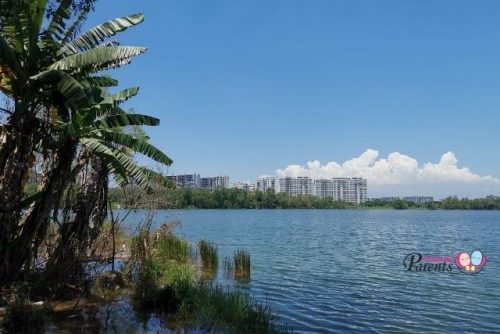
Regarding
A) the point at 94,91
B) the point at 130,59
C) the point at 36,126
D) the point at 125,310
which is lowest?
the point at 125,310

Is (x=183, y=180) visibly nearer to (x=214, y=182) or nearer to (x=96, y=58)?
(x=96, y=58)

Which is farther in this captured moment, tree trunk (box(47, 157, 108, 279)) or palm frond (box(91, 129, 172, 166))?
palm frond (box(91, 129, 172, 166))

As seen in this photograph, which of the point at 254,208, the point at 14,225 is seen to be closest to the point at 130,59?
the point at 14,225

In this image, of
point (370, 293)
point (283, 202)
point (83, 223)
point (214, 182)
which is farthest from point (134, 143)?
point (283, 202)

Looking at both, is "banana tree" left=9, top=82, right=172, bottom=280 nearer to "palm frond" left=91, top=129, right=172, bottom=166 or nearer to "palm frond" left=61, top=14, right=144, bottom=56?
"palm frond" left=91, top=129, right=172, bottom=166

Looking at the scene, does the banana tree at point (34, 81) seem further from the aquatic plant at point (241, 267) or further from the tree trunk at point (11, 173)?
the aquatic plant at point (241, 267)

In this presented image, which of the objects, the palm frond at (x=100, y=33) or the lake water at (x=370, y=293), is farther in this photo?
the lake water at (x=370, y=293)

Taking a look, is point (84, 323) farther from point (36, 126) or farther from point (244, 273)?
point (244, 273)

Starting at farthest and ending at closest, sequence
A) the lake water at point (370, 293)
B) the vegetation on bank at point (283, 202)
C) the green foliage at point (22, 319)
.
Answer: the vegetation on bank at point (283, 202) < the lake water at point (370, 293) < the green foliage at point (22, 319)

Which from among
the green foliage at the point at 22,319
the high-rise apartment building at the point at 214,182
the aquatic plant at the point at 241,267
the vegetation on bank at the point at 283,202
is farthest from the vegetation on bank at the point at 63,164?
the high-rise apartment building at the point at 214,182

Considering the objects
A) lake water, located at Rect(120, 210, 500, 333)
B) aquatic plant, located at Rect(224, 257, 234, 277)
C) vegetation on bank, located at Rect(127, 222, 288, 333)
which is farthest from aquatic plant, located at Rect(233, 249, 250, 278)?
vegetation on bank, located at Rect(127, 222, 288, 333)

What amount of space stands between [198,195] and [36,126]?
7558 cm

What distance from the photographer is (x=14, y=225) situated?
30.2ft

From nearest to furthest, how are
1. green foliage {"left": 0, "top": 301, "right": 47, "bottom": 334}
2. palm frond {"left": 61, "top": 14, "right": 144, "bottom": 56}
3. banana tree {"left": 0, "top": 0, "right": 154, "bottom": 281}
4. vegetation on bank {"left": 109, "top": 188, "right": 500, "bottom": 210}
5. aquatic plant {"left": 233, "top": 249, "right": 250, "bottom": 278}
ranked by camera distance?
green foliage {"left": 0, "top": 301, "right": 47, "bottom": 334} → banana tree {"left": 0, "top": 0, "right": 154, "bottom": 281} → palm frond {"left": 61, "top": 14, "right": 144, "bottom": 56} → aquatic plant {"left": 233, "top": 249, "right": 250, "bottom": 278} → vegetation on bank {"left": 109, "top": 188, "right": 500, "bottom": 210}
